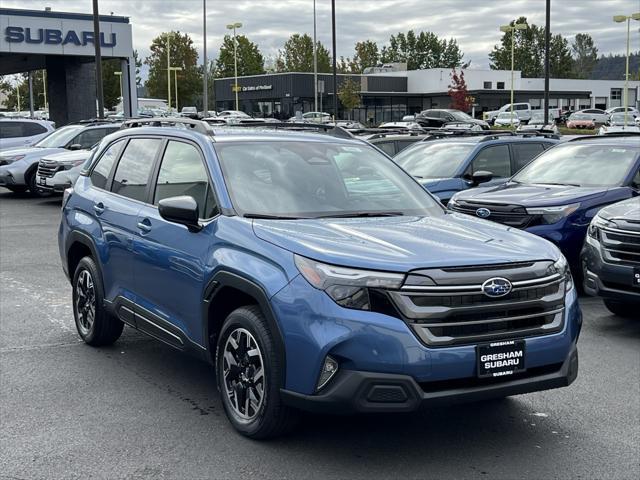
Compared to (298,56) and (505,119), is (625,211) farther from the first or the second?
(298,56)

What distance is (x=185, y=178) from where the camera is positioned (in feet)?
18.6

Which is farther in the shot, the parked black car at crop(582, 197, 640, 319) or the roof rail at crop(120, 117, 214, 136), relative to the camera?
the parked black car at crop(582, 197, 640, 319)

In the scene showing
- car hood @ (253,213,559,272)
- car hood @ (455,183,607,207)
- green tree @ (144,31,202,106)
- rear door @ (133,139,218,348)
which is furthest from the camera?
green tree @ (144,31,202,106)

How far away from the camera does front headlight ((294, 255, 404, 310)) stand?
13.7 feet

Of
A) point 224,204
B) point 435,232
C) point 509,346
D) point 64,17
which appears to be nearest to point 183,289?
point 224,204

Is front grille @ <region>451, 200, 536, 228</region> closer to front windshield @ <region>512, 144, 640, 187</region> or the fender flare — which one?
front windshield @ <region>512, 144, 640, 187</region>

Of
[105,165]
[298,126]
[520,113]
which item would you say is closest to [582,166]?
[298,126]

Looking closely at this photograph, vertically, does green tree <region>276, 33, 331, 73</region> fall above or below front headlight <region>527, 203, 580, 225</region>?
above

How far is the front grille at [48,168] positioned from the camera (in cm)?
1827

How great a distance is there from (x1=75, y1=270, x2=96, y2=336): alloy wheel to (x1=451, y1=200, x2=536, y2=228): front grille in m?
4.73

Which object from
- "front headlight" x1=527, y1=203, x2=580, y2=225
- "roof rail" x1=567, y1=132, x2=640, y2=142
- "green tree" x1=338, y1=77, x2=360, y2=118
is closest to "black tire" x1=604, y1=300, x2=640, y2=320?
"front headlight" x1=527, y1=203, x2=580, y2=225

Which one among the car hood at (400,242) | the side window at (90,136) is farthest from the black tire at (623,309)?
the side window at (90,136)

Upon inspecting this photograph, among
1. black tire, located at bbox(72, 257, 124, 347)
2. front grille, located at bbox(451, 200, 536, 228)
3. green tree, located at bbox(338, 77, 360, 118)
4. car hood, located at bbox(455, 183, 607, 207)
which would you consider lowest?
black tire, located at bbox(72, 257, 124, 347)

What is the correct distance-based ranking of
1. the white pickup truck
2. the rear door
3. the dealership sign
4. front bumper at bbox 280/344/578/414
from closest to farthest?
front bumper at bbox 280/344/578/414, the rear door, the dealership sign, the white pickup truck
